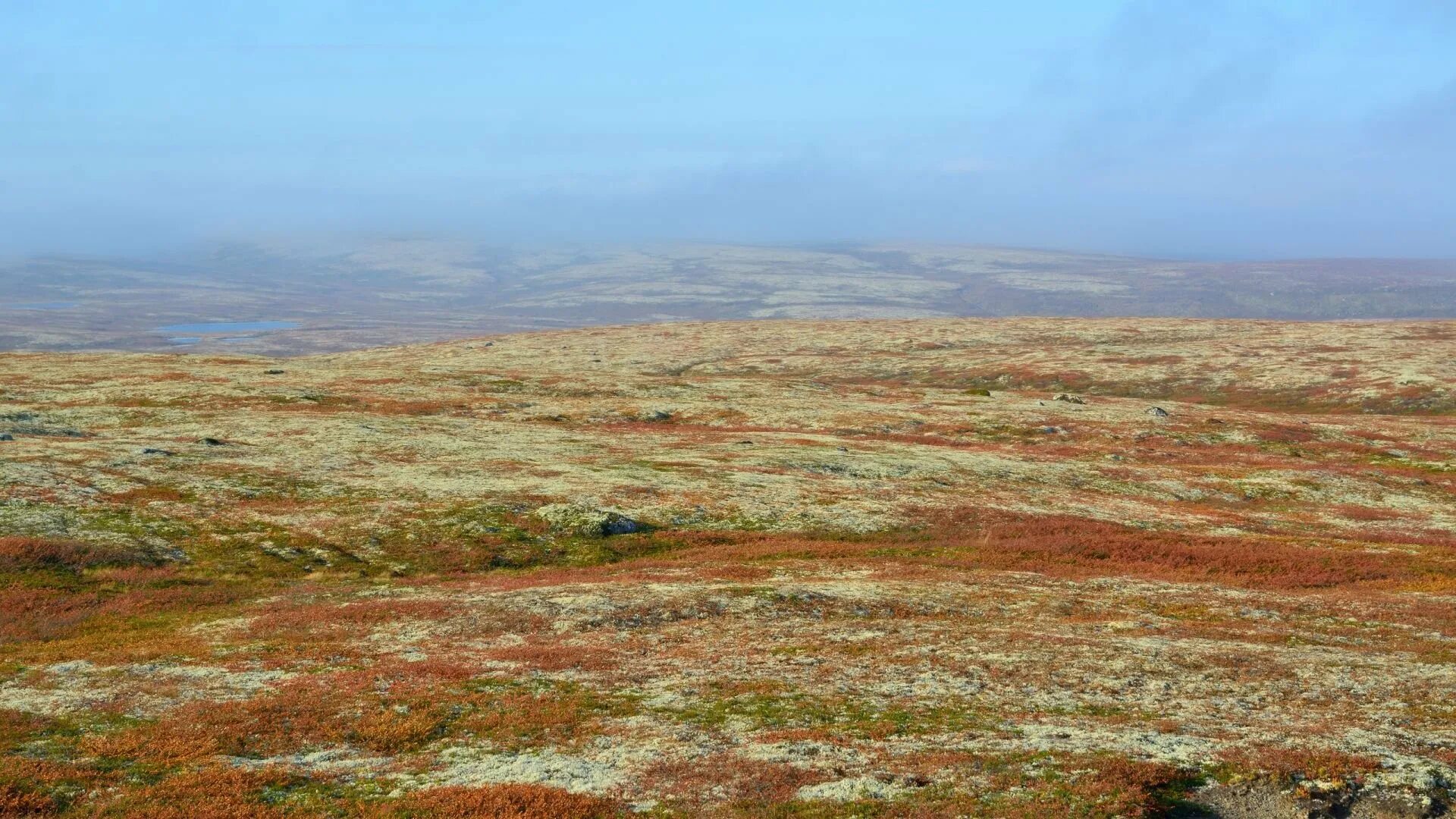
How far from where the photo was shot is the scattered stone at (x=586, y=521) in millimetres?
60000

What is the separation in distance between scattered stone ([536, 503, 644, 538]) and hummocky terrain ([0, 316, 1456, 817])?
1.09ft

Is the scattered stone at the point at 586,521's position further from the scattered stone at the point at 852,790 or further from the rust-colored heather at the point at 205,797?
the scattered stone at the point at 852,790

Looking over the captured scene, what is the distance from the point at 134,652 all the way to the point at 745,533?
3344 centimetres

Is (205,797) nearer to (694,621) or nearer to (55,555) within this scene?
(694,621)

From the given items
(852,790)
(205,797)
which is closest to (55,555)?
(205,797)

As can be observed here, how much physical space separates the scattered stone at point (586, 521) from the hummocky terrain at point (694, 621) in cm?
33

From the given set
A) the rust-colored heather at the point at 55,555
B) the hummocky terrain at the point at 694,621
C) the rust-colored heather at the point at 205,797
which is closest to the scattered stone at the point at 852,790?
the hummocky terrain at the point at 694,621

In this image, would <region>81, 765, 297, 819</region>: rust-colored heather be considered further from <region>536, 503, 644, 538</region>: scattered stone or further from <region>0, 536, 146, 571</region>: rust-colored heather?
<region>536, 503, 644, 538</region>: scattered stone

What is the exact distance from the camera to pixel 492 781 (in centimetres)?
2378

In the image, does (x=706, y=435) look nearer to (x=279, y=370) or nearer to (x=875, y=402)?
(x=875, y=402)

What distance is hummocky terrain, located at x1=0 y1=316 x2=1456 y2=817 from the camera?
2380 centimetres

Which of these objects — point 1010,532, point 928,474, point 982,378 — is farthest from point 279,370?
point 982,378

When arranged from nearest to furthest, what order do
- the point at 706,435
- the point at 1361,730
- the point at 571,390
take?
the point at 1361,730 → the point at 706,435 → the point at 571,390

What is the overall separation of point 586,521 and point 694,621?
21.2 meters
